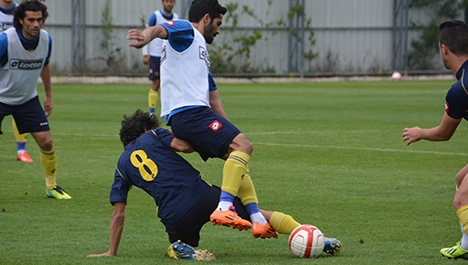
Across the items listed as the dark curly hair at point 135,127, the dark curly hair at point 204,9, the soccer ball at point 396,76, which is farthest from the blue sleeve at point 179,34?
the soccer ball at point 396,76


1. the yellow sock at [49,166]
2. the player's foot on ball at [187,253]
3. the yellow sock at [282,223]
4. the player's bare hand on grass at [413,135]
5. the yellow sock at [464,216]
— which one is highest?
the player's bare hand on grass at [413,135]

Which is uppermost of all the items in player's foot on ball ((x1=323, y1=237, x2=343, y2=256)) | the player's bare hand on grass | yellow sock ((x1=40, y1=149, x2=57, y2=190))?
the player's bare hand on grass

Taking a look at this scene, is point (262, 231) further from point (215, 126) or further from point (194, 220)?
point (215, 126)

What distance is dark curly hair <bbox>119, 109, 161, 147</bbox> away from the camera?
6559mm

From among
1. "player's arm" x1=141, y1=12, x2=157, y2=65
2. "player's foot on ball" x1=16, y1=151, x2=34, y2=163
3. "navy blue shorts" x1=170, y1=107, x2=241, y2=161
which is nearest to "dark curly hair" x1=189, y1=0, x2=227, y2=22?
"navy blue shorts" x1=170, y1=107, x2=241, y2=161

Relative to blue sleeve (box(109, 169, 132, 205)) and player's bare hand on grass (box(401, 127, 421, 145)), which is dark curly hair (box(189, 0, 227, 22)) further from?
Answer: player's bare hand on grass (box(401, 127, 421, 145))

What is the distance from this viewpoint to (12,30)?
29.6 feet

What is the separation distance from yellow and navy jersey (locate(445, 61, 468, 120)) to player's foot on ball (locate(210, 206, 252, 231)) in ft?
5.25

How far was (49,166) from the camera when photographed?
30.3ft

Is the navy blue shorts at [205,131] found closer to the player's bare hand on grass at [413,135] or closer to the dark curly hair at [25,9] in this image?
the player's bare hand on grass at [413,135]

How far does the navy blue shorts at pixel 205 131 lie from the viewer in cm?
634

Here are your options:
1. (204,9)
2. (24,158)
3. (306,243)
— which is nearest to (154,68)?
(24,158)

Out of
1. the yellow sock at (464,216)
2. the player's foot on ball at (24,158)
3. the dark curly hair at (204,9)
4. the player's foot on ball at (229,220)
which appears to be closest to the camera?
the yellow sock at (464,216)

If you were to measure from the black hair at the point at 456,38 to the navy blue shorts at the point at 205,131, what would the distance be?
1664 millimetres
